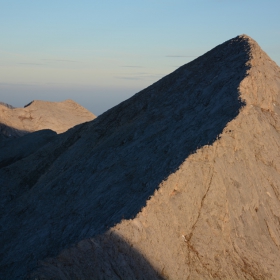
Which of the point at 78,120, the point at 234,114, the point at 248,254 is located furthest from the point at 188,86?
the point at 78,120

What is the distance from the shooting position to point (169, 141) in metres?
10.2

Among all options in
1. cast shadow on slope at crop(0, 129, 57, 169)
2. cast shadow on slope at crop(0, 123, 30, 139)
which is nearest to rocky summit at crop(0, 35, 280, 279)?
cast shadow on slope at crop(0, 129, 57, 169)

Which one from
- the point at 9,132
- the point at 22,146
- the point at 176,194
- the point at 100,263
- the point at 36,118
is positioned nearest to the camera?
the point at 100,263

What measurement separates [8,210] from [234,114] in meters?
6.75

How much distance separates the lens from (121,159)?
11016 millimetres

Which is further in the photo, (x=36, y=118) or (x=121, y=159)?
(x=36, y=118)

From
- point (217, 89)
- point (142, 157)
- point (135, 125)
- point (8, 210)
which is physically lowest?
point (8, 210)

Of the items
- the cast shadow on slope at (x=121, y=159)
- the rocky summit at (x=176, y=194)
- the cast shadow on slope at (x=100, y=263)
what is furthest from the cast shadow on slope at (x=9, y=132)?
the cast shadow on slope at (x=100, y=263)

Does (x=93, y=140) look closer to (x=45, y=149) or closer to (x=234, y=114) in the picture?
(x=45, y=149)

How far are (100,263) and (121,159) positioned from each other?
165 inches

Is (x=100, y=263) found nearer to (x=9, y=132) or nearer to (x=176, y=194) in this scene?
(x=176, y=194)

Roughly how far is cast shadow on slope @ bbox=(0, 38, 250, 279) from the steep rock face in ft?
38.5

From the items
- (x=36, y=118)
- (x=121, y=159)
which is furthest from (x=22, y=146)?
(x=121, y=159)

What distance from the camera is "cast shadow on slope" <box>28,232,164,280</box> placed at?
6.83m
